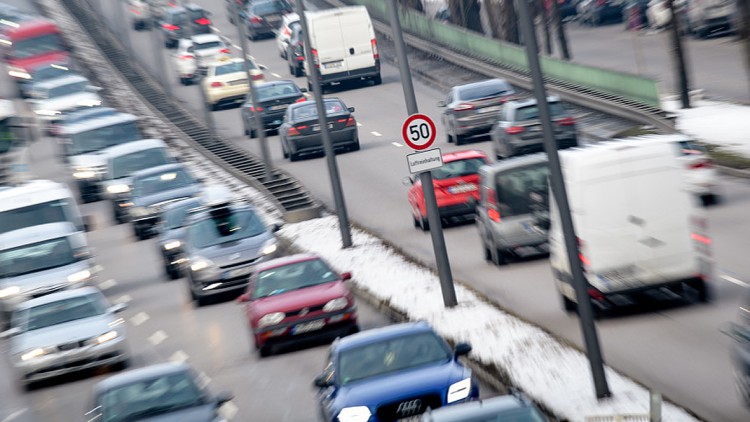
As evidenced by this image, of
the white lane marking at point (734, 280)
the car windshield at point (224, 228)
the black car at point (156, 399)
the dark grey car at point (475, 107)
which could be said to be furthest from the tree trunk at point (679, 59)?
the black car at point (156, 399)

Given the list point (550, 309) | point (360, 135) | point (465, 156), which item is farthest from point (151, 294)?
point (360, 135)

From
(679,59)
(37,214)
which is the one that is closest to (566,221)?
(37,214)

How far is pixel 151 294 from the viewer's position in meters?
30.7

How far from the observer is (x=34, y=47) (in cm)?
6956

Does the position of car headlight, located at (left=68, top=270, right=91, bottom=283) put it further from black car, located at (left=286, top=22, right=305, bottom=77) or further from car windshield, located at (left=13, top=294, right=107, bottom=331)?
black car, located at (left=286, top=22, right=305, bottom=77)

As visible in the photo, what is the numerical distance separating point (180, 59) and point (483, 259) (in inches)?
1617

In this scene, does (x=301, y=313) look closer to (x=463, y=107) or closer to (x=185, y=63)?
(x=463, y=107)

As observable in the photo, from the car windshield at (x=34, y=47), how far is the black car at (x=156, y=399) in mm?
55690

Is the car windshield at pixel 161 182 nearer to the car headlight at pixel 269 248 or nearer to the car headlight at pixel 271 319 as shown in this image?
the car headlight at pixel 269 248

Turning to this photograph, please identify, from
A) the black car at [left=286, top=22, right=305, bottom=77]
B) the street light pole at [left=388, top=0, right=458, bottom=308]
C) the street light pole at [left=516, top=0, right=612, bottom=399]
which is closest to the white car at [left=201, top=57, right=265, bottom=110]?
the black car at [left=286, top=22, right=305, bottom=77]

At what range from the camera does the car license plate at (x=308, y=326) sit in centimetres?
2167

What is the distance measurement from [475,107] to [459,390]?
25.6m

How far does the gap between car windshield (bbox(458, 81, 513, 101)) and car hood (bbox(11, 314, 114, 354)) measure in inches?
701

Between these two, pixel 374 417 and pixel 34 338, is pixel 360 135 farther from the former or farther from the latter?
pixel 374 417
